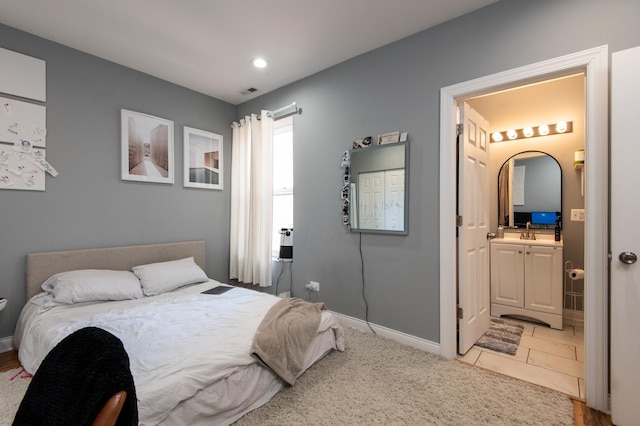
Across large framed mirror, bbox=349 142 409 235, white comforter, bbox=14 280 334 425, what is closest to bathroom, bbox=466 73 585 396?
large framed mirror, bbox=349 142 409 235

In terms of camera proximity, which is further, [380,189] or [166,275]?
[166,275]

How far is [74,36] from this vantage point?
2602 millimetres

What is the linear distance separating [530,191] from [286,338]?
351 cm

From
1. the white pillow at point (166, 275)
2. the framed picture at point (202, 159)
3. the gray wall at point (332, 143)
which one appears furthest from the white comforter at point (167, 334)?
the framed picture at point (202, 159)

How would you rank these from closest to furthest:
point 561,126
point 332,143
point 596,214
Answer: point 596,214 → point 332,143 → point 561,126

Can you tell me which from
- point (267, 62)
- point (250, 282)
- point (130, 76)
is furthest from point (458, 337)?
point (130, 76)

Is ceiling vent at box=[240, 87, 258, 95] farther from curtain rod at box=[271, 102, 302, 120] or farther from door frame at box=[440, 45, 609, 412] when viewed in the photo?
door frame at box=[440, 45, 609, 412]

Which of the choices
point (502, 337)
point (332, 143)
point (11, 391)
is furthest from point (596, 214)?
point (11, 391)

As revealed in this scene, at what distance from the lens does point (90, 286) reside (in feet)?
8.20

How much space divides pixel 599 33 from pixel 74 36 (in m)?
4.09

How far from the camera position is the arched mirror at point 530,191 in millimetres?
3461

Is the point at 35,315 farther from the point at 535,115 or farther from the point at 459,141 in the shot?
the point at 535,115

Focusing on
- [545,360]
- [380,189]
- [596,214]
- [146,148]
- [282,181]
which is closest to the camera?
[596,214]

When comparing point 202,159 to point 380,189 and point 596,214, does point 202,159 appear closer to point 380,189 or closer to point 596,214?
point 380,189
